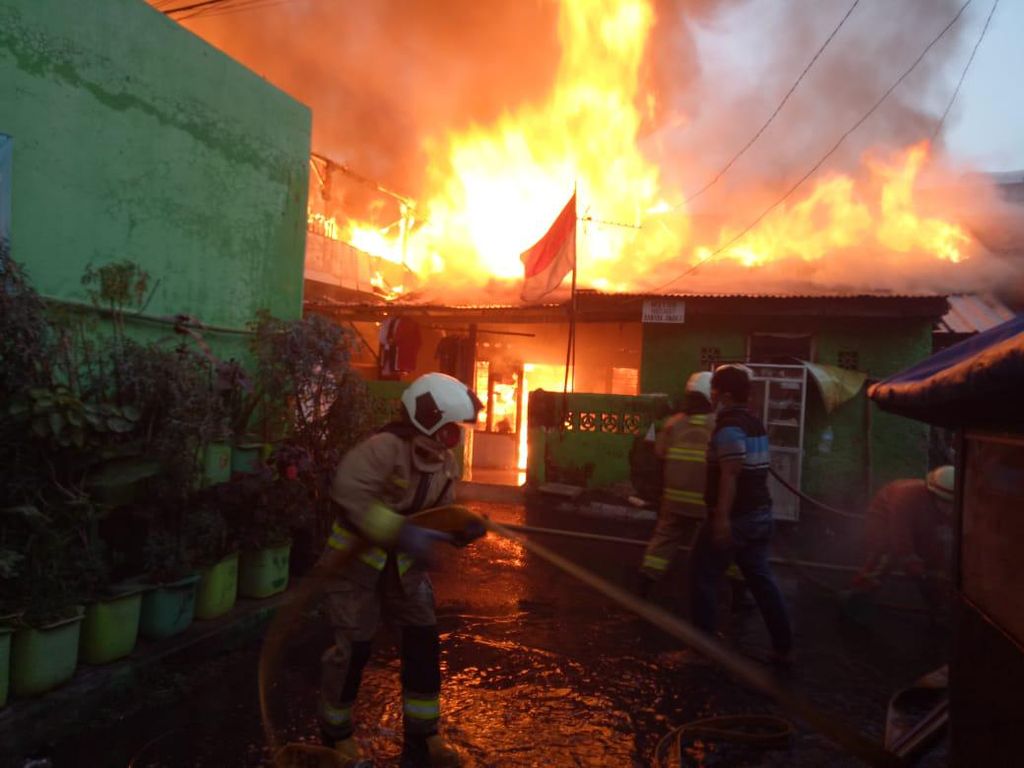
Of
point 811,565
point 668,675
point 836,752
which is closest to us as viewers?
point 836,752

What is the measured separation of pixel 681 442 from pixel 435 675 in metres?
2.77

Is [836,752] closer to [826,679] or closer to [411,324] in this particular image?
[826,679]

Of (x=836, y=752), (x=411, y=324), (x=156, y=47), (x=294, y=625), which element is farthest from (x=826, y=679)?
(x=411, y=324)

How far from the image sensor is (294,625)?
491 cm

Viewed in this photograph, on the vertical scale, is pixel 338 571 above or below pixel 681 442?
below

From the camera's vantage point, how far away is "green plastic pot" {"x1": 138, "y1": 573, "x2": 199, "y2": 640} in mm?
4246

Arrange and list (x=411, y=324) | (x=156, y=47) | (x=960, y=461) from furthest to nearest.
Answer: (x=411, y=324) → (x=156, y=47) → (x=960, y=461)

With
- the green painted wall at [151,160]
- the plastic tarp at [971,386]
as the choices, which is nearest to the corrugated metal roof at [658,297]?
the green painted wall at [151,160]

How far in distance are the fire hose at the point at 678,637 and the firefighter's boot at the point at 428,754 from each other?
37 centimetres

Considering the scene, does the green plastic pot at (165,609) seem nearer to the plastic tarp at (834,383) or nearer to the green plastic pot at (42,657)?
the green plastic pot at (42,657)

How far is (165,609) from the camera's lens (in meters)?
4.27

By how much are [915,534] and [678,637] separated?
3.31m

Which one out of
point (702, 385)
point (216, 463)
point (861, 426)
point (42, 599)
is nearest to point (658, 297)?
point (861, 426)

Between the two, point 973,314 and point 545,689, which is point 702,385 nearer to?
point 545,689
